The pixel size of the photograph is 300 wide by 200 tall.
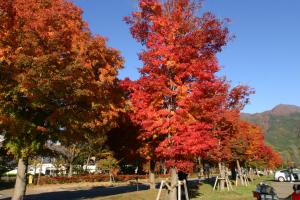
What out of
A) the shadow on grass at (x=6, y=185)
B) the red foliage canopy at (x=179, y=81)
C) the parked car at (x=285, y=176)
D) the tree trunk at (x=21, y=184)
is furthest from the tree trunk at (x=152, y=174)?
the parked car at (x=285, y=176)

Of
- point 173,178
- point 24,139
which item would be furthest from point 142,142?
point 24,139

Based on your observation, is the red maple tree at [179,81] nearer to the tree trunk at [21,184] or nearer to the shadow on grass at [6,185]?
the tree trunk at [21,184]

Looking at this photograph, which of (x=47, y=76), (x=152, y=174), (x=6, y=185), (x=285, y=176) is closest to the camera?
(x=47, y=76)

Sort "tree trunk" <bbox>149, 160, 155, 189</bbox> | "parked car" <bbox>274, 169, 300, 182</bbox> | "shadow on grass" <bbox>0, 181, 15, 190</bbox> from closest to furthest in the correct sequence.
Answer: "tree trunk" <bbox>149, 160, 155, 189</bbox> → "shadow on grass" <bbox>0, 181, 15, 190</bbox> → "parked car" <bbox>274, 169, 300, 182</bbox>

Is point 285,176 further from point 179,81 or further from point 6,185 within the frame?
point 179,81

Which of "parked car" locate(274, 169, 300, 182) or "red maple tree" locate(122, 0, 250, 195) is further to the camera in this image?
"parked car" locate(274, 169, 300, 182)

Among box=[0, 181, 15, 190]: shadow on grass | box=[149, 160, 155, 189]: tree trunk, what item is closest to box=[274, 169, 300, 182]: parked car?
box=[149, 160, 155, 189]: tree trunk

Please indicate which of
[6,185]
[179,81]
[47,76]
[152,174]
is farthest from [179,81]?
[6,185]

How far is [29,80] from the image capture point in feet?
48.5

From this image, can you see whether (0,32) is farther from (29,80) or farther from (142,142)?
(142,142)

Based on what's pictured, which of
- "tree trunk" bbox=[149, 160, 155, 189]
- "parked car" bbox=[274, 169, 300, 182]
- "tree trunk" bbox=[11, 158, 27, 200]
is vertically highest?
"parked car" bbox=[274, 169, 300, 182]

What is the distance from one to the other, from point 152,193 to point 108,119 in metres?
6.74

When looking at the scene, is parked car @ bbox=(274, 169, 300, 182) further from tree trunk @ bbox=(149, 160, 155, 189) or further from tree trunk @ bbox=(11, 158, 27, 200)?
tree trunk @ bbox=(11, 158, 27, 200)

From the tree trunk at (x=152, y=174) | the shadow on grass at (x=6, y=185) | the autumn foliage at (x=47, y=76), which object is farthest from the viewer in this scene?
the shadow on grass at (x=6, y=185)
